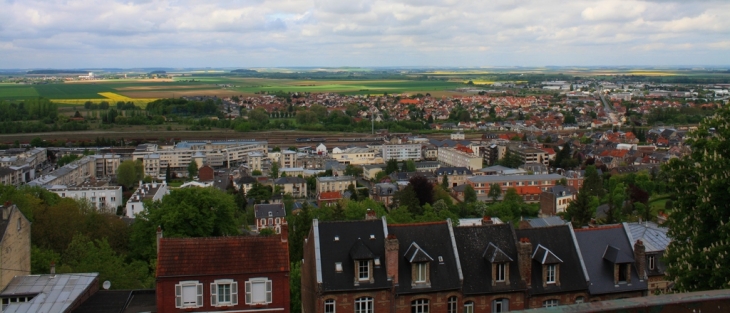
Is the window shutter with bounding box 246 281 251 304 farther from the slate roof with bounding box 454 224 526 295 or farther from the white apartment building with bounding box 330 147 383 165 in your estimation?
the white apartment building with bounding box 330 147 383 165

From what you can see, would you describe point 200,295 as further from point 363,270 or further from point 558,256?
point 558,256

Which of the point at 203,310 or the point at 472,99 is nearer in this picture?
the point at 203,310

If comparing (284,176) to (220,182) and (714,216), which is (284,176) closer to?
(220,182)

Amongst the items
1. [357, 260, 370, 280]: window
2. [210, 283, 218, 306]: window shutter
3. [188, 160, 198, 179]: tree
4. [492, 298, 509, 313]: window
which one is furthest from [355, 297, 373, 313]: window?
[188, 160, 198, 179]: tree

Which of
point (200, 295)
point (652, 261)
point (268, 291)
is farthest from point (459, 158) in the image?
point (200, 295)

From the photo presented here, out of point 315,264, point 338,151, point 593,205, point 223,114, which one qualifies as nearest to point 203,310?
point 315,264

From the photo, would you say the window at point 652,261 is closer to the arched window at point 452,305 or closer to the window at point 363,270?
the arched window at point 452,305

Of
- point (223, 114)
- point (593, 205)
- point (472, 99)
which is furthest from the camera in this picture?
point (472, 99)
